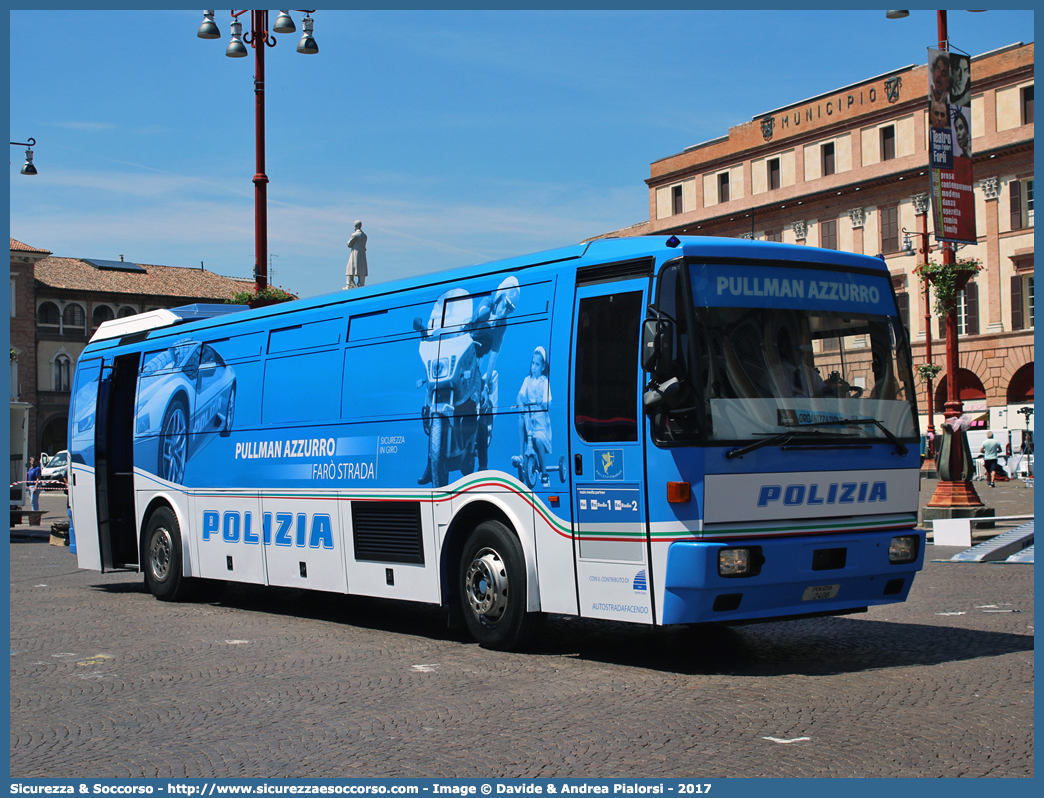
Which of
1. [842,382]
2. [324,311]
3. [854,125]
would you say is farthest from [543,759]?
[854,125]

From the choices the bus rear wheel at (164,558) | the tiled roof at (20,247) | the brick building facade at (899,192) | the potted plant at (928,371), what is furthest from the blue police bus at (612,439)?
the tiled roof at (20,247)

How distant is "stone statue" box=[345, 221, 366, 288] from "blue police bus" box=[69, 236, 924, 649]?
37.5 ft

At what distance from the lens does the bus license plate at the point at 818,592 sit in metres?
8.38

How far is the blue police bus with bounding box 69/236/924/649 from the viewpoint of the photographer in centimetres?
799

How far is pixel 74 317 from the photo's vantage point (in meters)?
86.9

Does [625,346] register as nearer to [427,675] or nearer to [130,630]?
[427,675]

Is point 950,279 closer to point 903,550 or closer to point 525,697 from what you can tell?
point 903,550

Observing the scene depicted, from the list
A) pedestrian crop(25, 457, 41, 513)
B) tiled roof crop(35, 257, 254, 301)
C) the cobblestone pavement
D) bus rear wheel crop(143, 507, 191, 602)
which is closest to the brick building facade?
pedestrian crop(25, 457, 41, 513)

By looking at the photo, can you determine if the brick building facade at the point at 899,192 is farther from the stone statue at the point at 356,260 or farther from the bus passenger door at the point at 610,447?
the bus passenger door at the point at 610,447

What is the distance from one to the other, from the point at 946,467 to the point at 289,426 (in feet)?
45.9

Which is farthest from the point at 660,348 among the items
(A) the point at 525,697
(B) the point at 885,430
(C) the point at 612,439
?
(A) the point at 525,697

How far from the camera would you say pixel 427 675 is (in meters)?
8.19

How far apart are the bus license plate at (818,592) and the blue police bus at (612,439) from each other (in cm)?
2

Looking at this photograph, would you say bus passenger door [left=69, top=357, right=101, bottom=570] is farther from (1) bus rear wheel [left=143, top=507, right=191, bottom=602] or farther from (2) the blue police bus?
(2) the blue police bus
